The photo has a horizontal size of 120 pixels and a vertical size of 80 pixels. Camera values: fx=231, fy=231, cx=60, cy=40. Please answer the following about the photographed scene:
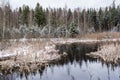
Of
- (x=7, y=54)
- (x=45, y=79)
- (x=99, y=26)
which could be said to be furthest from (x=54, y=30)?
(x=45, y=79)

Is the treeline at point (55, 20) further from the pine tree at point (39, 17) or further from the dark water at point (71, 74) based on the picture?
the dark water at point (71, 74)

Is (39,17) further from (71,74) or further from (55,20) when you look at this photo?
(71,74)

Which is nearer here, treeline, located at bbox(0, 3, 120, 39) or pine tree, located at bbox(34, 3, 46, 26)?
treeline, located at bbox(0, 3, 120, 39)

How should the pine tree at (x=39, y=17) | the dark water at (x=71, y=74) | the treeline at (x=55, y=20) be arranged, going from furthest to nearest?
the pine tree at (x=39, y=17)
the treeline at (x=55, y=20)
the dark water at (x=71, y=74)

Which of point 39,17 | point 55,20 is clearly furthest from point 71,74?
point 55,20

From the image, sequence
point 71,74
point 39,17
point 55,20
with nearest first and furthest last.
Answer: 1. point 71,74
2. point 39,17
3. point 55,20

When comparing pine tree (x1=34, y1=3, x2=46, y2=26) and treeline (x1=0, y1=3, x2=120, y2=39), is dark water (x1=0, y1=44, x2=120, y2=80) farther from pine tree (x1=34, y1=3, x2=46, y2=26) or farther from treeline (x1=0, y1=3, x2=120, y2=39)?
pine tree (x1=34, y1=3, x2=46, y2=26)

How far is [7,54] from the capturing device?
16922 millimetres

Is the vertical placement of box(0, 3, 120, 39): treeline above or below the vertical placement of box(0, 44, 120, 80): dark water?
above

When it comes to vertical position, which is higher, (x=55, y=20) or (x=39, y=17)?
(x=39, y=17)

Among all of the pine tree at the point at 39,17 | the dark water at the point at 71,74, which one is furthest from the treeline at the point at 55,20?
the dark water at the point at 71,74

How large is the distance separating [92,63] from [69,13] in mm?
51613

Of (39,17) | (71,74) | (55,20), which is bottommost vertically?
(71,74)

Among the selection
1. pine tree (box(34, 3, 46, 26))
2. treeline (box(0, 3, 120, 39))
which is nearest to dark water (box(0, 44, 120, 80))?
treeline (box(0, 3, 120, 39))
